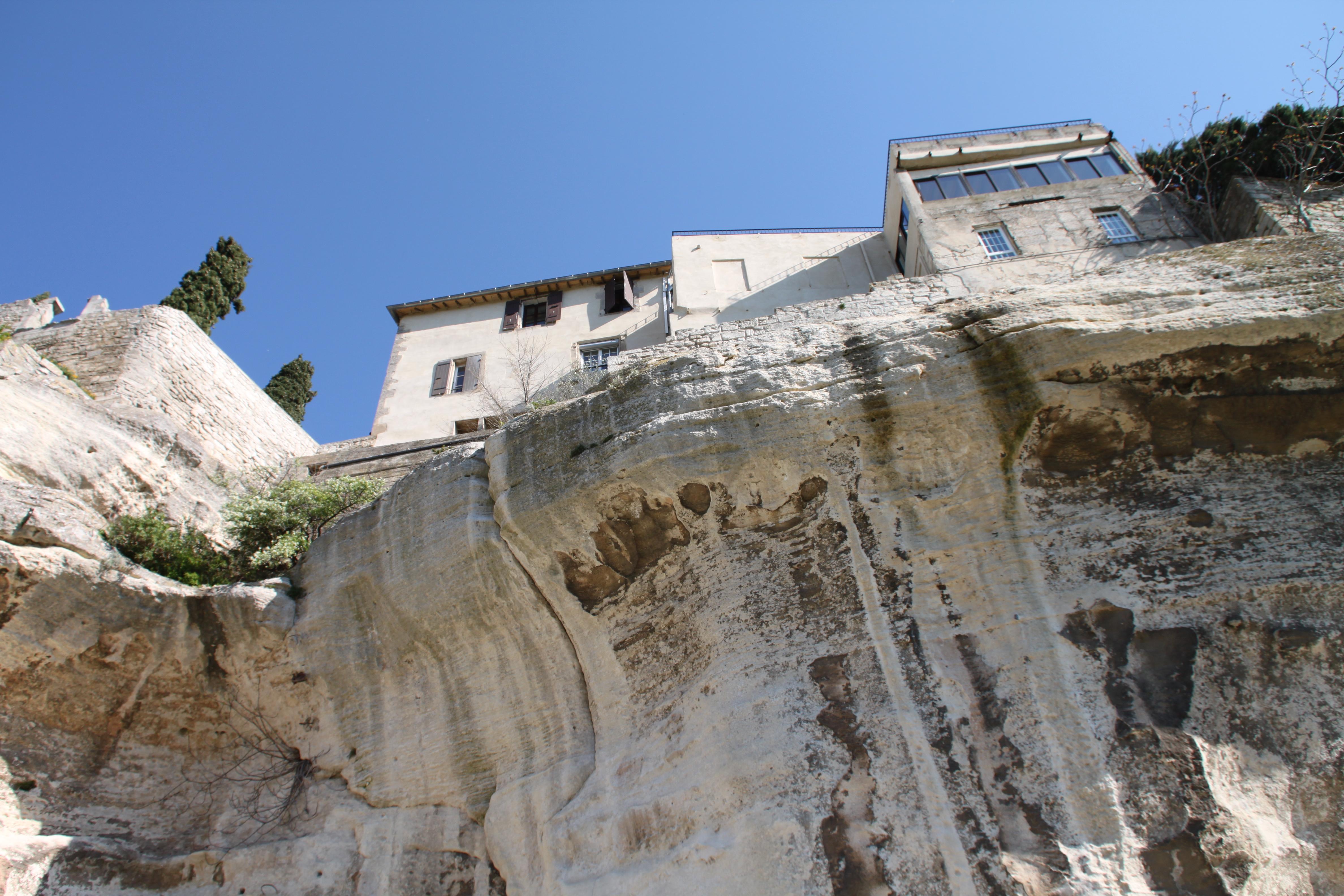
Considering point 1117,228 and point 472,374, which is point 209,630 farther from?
point 1117,228

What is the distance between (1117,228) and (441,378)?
12.5 m

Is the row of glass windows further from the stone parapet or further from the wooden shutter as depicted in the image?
the wooden shutter

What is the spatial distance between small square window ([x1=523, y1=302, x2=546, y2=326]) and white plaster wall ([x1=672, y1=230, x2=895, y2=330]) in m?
3.05

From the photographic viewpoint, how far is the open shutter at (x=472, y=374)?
15.3 metres

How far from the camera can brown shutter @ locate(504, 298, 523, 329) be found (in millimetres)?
16891

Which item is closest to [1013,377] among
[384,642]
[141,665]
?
[384,642]

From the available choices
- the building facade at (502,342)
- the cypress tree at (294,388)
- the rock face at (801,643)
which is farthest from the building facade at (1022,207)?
the cypress tree at (294,388)

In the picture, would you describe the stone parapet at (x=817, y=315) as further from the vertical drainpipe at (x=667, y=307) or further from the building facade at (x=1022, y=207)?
the vertical drainpipe at (x=667, y=307)

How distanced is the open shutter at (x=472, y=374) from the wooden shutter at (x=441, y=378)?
1.04 feet

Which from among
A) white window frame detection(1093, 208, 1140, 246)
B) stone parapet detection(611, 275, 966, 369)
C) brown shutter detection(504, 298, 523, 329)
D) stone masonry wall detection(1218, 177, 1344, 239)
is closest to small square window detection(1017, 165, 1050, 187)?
white window frame detection(1093, 208, 1140, 246)

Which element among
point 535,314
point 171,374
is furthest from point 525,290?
point 171,374

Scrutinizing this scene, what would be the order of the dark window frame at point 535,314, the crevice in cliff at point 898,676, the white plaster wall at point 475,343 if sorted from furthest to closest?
the dark window frame at point 535,314, the white plaster wall at point 475,343, the crevice in cliff at point 898,676

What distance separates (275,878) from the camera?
617 cm

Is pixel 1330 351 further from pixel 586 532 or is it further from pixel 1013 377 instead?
pixel 586 532
